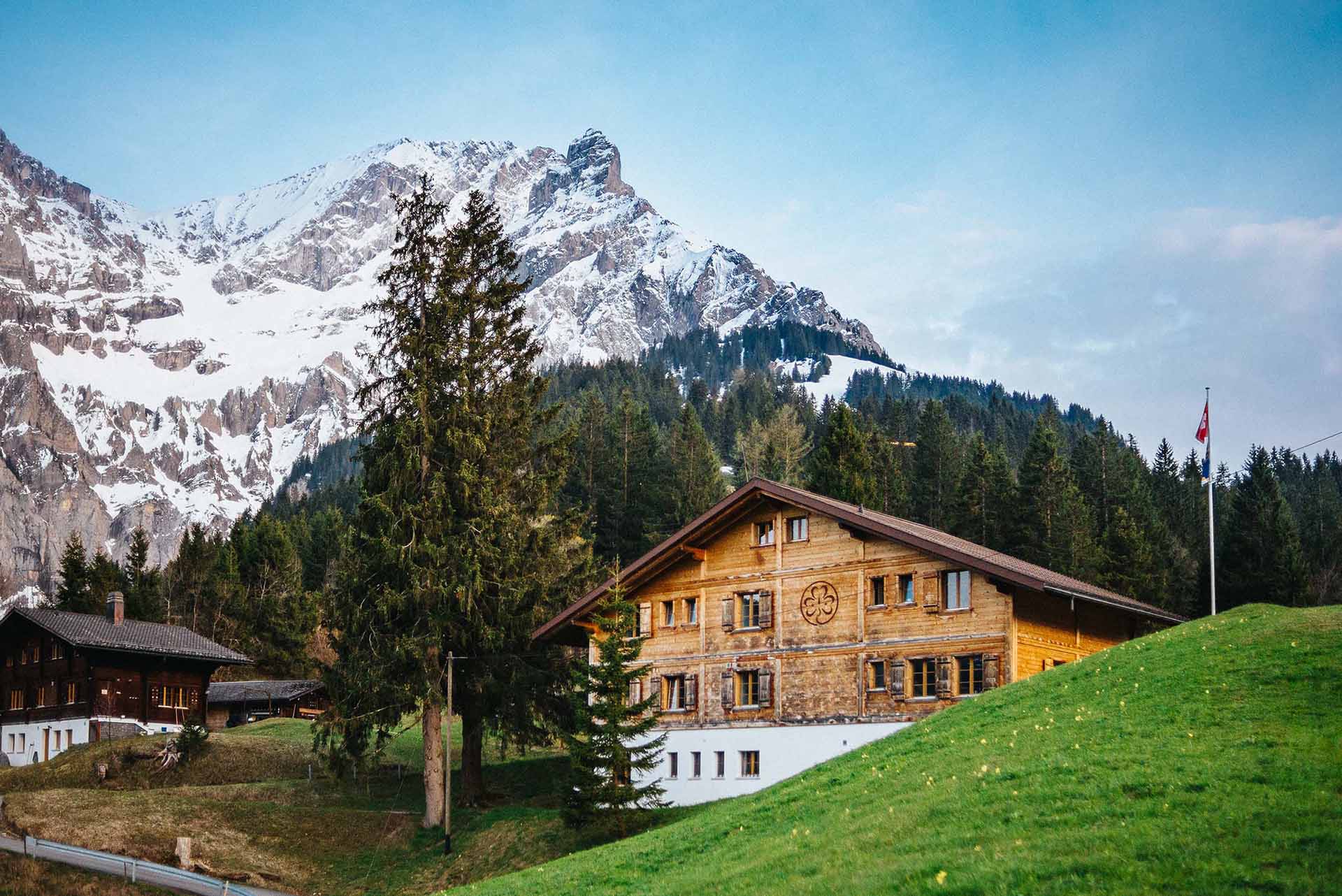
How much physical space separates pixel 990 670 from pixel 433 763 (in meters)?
18.7

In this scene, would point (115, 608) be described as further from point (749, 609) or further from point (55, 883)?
point (749, 609)

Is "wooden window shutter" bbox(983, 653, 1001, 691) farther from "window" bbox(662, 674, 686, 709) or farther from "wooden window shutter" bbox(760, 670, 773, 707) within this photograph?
"window" bbox(662, 674, 686, 709)

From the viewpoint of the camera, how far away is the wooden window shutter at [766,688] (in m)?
42.8

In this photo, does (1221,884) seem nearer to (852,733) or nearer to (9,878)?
(852,733)

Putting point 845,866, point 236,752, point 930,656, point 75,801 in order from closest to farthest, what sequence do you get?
1. point 845,866
2. point 930,656
3. point 75,801
4. point 236,752

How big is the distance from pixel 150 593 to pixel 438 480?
204 ft

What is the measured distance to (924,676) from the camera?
39.6 m

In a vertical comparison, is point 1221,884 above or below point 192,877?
above

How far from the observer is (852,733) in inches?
1583

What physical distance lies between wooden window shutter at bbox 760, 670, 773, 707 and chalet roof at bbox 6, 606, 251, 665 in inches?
1424

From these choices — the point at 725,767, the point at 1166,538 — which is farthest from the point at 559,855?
the point at 1166,538

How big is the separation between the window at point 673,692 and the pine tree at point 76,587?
6264 cm

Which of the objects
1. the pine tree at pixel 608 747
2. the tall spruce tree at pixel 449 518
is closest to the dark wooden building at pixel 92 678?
the tall spruce tree at pixel 449 518

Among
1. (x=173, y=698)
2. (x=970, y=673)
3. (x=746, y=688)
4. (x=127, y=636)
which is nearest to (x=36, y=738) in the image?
(x=173, y=698)
